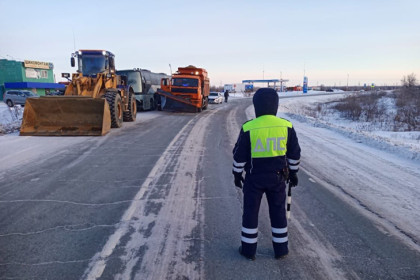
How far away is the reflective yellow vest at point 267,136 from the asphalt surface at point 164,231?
1.17 m

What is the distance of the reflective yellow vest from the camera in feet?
10.1

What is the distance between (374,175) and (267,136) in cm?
419

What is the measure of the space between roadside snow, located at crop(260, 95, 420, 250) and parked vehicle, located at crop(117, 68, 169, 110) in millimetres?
12861

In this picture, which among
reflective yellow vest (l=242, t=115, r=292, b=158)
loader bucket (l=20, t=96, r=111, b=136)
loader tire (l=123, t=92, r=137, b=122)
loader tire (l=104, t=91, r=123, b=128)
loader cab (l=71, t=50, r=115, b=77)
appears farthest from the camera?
loader tire (l=123, t=92, r=137, b=122)

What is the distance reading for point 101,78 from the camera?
12.3m

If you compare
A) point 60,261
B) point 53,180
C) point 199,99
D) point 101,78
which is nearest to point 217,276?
point 60,261

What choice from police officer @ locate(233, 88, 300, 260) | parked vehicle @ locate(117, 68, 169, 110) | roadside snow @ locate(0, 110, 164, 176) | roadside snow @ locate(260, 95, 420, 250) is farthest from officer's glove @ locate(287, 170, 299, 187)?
parked vehicle @ locate(117, 68, 169, 110)

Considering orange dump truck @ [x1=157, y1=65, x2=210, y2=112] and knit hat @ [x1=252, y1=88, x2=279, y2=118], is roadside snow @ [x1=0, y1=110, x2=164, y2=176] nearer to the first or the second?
knit hat @ [x1=252, y1=88, x2=279, y2=118]

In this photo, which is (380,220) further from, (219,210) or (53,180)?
(53,180)

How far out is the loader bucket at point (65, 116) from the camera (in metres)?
10.1

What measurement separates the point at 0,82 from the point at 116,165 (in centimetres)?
4873

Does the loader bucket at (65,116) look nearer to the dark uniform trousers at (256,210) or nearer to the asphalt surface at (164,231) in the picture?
the asphalt surface at (164,231)

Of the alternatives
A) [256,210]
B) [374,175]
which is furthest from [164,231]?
[374,175]

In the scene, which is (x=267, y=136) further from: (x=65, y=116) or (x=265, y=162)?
(x=65, y=116)
